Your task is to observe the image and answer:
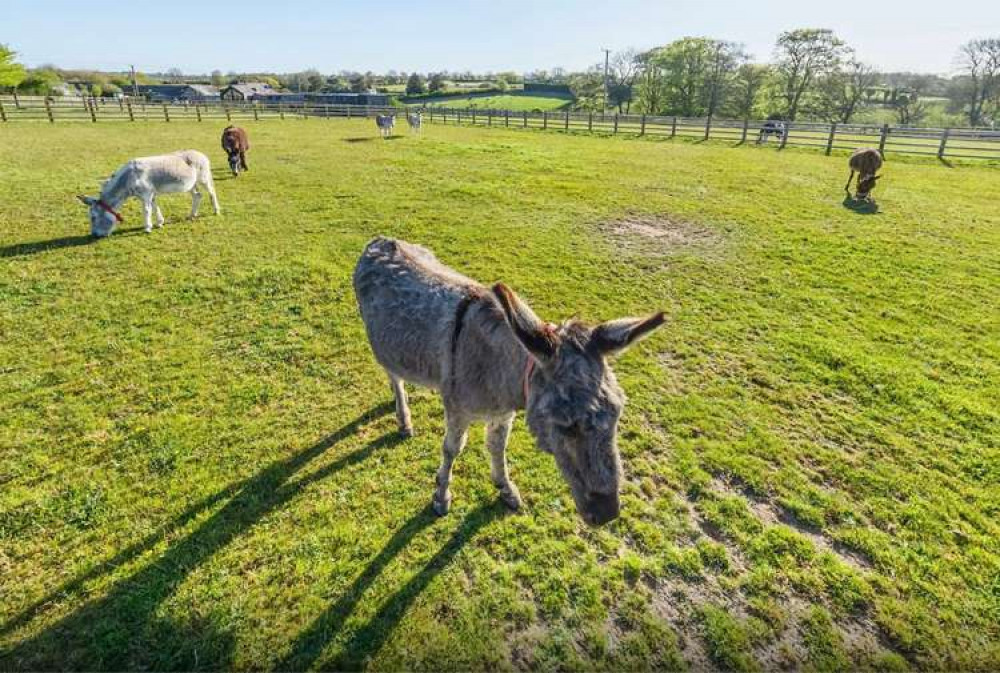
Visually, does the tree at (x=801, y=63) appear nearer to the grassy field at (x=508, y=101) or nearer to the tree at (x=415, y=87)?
the grassy field at (x=508, y=101)

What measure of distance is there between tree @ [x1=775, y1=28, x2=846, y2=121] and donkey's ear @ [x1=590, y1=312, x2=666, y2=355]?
6903cm

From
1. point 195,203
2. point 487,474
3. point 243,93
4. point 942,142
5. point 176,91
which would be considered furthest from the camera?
point 176,91

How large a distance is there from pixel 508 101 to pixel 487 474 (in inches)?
4161

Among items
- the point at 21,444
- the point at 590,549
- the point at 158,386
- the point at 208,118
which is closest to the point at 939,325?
the point at 590,549

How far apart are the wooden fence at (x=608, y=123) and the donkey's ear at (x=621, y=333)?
108 feet

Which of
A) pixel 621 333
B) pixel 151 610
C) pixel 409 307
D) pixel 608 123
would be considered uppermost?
pixel 608 123

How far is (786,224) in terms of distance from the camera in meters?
14.1

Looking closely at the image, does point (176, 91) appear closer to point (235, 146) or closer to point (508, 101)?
point (508, 101)

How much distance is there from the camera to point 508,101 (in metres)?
97.8

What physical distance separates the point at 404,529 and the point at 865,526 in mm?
4855

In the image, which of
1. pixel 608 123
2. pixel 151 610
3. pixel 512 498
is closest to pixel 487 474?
pixel 512 498

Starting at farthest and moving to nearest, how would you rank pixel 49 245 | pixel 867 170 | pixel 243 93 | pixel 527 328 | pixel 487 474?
pixel 243 93 < pixel 867 170 < pixel 49 245 < pixel 487 474 < pixel 527 328

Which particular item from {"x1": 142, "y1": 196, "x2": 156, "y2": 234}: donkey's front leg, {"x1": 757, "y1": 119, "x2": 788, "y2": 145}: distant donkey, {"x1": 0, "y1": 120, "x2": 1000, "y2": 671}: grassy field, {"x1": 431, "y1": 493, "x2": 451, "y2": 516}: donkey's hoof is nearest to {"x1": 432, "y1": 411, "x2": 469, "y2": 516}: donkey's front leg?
{"x1": 431, "y1": 493, "x2": 451, "y2": 516}: donkey's hoof

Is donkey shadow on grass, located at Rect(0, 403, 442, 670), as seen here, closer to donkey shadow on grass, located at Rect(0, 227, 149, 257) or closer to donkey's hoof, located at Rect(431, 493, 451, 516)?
donkey's hoof, located at Rect(431, 493, 451, 516)
